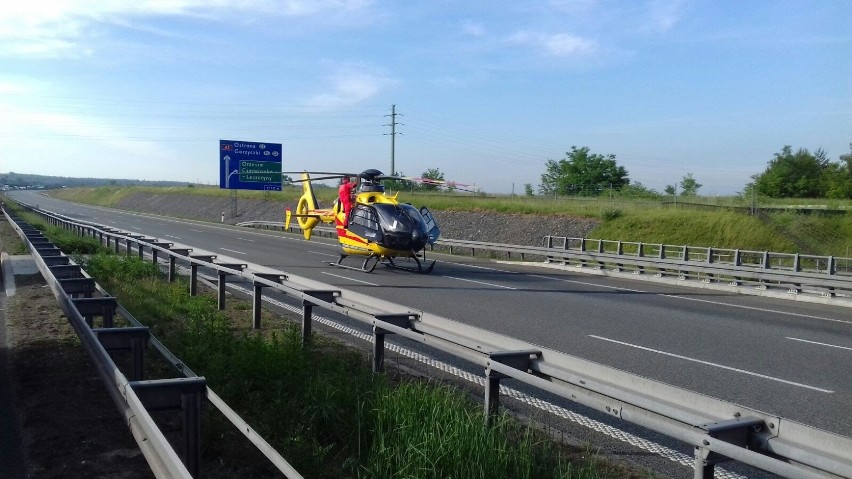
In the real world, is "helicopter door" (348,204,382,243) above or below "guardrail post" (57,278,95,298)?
above

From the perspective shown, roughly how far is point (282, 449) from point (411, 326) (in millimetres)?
2423

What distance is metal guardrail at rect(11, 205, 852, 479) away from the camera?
366 centimetres

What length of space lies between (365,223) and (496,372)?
1780 cm

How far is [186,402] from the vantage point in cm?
496

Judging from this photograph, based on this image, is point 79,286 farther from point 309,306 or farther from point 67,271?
point 309,306

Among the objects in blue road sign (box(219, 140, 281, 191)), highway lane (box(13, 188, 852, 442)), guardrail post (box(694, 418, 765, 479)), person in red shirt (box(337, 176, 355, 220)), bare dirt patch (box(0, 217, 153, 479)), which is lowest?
highway lane (box(13, 188, 852, 442))

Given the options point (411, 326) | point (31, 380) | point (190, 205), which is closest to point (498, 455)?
point (411, 326)

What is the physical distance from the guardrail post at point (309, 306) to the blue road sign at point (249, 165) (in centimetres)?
2736

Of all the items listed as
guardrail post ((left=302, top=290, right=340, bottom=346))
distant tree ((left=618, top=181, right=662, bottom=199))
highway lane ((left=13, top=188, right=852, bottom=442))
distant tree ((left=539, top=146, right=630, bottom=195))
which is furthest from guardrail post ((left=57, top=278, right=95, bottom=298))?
distant tree ((left=539, top=146, right=630, bottom=195))

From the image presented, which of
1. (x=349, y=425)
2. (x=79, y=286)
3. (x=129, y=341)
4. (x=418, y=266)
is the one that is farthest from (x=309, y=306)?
(x=418, y=266)

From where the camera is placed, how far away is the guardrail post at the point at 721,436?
3803mm

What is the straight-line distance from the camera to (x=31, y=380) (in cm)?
777

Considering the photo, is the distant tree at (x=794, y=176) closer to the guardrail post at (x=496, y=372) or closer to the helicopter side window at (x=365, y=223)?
the helicopter side window at (x=365, y=223)

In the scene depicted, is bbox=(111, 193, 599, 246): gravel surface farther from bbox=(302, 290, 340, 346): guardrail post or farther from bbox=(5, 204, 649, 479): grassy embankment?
bbox=(5, 204, 649, 479): grassy embankment
